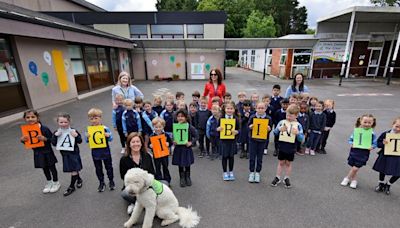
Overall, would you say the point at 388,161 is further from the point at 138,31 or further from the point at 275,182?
the point at 138,31

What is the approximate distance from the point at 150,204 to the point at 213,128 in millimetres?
2172

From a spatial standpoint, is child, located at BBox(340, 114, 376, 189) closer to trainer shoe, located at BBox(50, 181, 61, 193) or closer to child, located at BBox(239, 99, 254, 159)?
child, located at BBox(239, 99, 254, 159)

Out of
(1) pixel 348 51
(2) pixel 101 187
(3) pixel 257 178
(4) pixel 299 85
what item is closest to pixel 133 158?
(2) pixel 101 187

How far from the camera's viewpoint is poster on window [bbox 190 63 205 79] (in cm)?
1927

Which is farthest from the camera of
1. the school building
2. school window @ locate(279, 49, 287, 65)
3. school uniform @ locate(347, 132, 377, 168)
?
school window @ locate(279, 49, 287, 65)

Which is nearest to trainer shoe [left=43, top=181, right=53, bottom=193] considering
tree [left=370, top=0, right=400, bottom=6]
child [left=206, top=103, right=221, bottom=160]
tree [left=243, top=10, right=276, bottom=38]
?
child [left=206, top=103, right=221, bottom=160]

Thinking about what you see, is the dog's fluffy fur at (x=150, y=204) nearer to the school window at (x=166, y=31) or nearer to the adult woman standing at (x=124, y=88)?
the adult woman standing at (x=124, y=88)

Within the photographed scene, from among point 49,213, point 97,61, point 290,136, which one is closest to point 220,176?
point 290,136

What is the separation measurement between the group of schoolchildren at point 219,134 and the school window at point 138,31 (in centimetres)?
1876

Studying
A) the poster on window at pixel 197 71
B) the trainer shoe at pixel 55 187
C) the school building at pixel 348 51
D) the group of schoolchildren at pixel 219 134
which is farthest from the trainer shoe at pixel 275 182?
the school building at pixel 348 51

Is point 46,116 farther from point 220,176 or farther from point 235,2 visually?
point 235,2

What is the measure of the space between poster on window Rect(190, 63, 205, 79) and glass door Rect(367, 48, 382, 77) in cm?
1643

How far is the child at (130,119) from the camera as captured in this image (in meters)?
4.18

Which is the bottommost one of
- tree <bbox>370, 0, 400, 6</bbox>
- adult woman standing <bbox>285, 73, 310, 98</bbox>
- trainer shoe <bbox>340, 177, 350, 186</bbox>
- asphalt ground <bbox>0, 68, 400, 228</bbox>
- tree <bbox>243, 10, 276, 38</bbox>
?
asphalt ground <bbox>0, 68, 400, 228</bbox>
